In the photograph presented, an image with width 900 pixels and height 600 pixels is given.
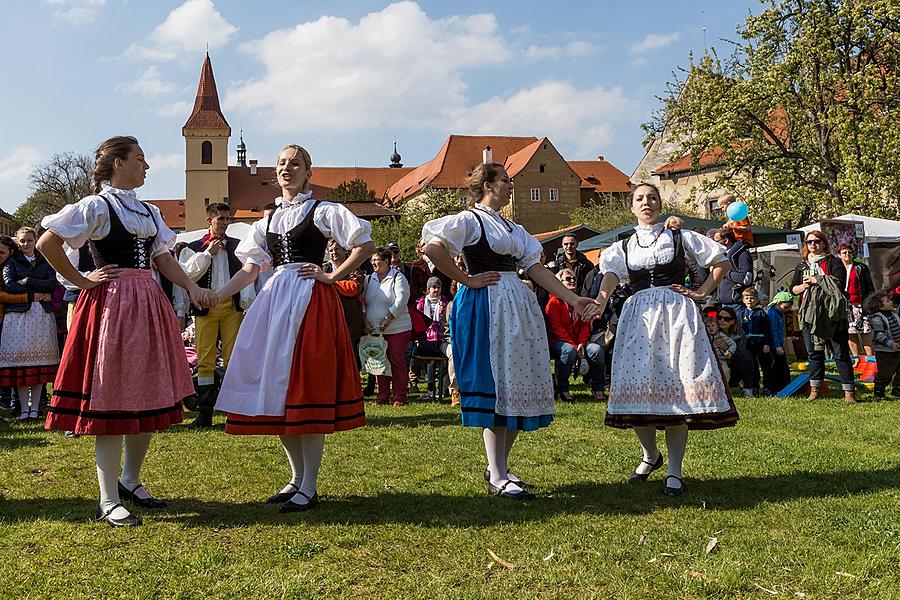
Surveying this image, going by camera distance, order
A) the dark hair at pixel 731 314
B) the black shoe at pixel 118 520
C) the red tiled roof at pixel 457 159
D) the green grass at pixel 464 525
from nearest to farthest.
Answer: the green grass at pixel 464 525, the black shoe at pixel 118 520, the dark hair at pixel 731 314, the red tiled roof at pixel 457 159

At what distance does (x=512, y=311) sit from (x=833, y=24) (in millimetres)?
20605

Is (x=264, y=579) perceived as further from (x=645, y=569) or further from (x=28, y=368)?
(x=28, y=368)

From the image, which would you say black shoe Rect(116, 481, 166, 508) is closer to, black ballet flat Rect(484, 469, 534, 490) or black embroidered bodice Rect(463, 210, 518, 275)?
black ballet flat Rect(484, 469, 534, 490)

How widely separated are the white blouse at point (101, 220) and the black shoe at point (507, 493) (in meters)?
2.31

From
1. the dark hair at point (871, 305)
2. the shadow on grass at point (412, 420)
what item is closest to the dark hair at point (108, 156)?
the shadow on grass at point (412, 420)

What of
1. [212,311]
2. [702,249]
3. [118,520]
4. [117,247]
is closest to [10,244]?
[212,311]

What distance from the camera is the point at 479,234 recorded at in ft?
15.4

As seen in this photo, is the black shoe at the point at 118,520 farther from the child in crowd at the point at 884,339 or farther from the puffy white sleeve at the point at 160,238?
the child in crowd at the point at 884,339

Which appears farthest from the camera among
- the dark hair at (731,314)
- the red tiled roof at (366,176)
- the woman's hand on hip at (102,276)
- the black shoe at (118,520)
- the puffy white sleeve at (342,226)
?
the red tiled roof at (366,176)

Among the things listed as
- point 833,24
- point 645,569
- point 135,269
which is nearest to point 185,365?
point 135,269

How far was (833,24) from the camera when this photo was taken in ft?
70.0

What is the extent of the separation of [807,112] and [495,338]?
20.7 meters

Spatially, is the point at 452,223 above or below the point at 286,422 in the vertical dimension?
above

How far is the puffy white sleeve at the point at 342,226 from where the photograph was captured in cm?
443
